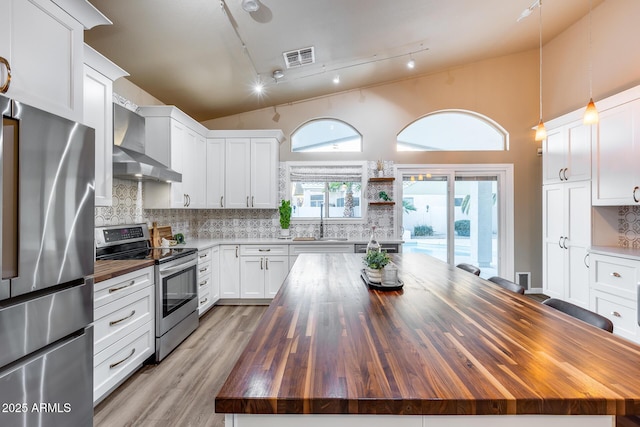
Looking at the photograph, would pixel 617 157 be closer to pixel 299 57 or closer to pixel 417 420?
pixel 299 57

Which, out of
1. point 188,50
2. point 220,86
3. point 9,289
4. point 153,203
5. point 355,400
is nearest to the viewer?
point 355,400

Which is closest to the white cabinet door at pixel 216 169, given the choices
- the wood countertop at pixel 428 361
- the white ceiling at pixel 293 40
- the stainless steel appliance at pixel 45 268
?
the white ceiling at pixel 293 40

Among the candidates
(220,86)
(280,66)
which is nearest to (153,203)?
(220,86)

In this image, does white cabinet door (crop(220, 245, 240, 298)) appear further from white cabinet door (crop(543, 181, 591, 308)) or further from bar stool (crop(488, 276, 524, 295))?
white cabinet door (crop(543, 181, 591, 308))

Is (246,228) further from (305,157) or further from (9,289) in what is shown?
(9,289)

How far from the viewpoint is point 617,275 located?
9.38 ft

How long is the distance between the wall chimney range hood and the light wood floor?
1.69m

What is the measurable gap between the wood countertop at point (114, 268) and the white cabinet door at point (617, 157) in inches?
178

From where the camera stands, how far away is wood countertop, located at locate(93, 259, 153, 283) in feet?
6.27

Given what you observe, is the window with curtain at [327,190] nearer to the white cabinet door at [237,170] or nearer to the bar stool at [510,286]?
the white cabinet door at [237,170]

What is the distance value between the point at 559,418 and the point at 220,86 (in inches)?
162

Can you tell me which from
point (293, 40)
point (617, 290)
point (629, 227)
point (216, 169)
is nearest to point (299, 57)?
point (293, 40)

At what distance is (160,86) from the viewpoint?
11.3 ft

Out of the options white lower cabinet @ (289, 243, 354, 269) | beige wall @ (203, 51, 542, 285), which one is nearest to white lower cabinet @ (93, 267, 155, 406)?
white lower cabinet @ (289, 243, 354, 269)
